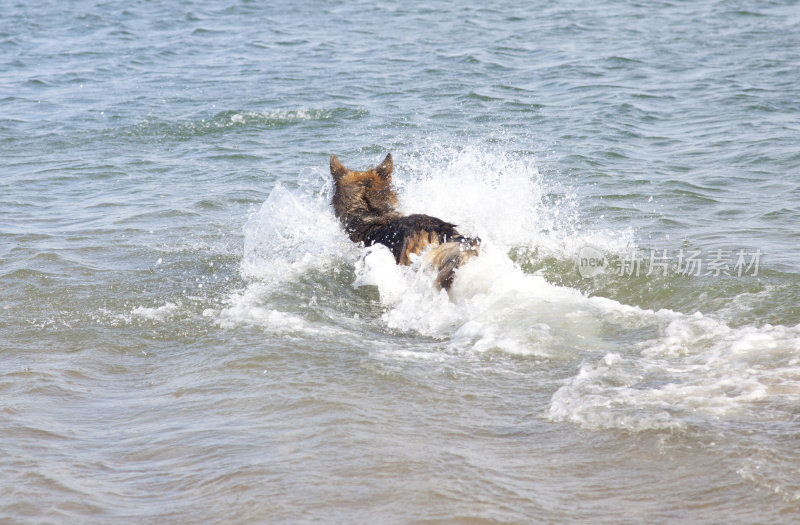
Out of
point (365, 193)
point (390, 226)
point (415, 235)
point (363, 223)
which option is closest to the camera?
point (415, 235)

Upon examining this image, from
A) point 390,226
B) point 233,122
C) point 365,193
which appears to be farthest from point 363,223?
point 233,122

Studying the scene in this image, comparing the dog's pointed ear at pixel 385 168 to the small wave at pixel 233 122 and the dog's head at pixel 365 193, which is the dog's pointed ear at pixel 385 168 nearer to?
the dog's head at pixel 365 193

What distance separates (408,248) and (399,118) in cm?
593

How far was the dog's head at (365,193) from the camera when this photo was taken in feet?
23.2

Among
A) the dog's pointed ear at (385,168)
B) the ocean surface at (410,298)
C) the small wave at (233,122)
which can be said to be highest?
the dog's pointed ear at (385,168)

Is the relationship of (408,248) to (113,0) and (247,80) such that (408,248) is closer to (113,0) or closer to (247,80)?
(247,80)

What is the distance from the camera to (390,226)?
6613mm

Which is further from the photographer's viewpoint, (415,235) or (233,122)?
(233,122)

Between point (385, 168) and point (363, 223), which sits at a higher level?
point (385, 168)

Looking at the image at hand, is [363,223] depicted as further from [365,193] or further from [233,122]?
[233,122]

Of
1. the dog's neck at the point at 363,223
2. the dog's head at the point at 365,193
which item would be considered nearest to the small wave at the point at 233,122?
the dog's head at the point at 365,193

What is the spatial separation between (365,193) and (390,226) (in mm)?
614

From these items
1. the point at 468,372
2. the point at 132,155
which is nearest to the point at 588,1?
the point at 132,155

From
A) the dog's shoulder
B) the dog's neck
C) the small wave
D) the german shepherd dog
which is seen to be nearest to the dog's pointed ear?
the german shepherd dog
